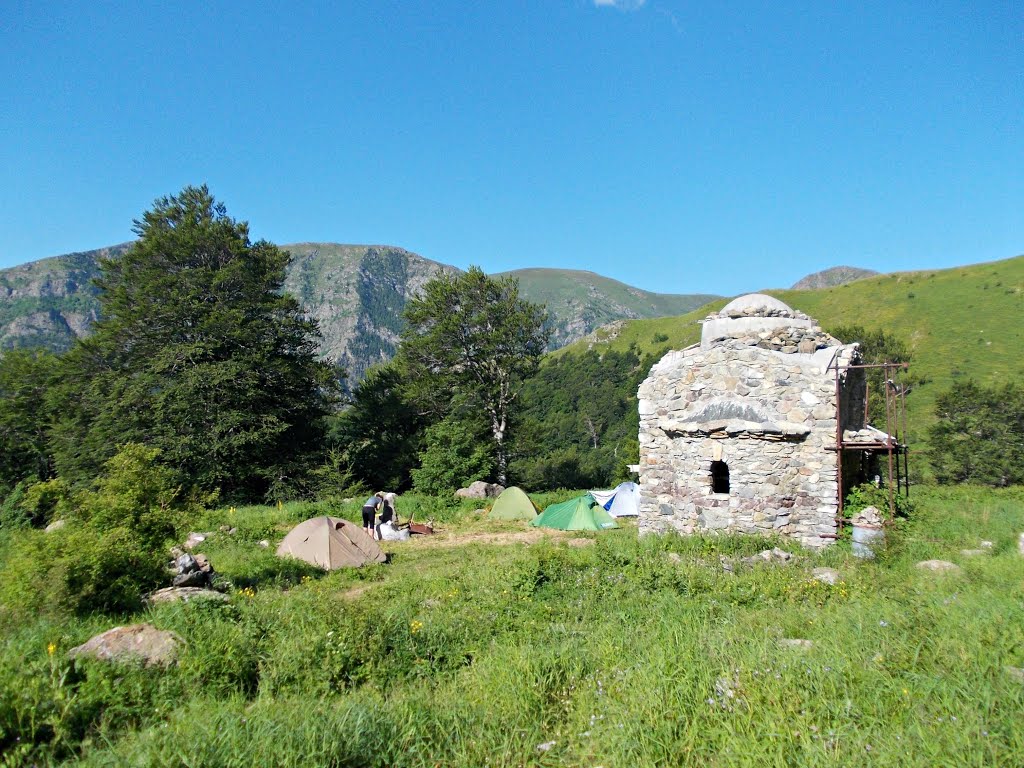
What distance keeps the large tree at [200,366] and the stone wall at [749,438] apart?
1632 cm

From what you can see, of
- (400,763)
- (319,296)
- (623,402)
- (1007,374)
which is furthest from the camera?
(319,296)

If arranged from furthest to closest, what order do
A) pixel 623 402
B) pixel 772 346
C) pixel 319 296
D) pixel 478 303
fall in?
pixel 319 296 < pixel 623 402 < pixel 478 303 < pixel 772 346

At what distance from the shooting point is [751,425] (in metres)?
11.6

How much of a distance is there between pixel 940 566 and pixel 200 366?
23456 mm

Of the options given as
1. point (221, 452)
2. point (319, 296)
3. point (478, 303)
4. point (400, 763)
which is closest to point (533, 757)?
point (400, 763)

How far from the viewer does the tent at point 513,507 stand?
19125 mm

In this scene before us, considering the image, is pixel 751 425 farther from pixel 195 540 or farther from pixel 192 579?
pixel 195 540

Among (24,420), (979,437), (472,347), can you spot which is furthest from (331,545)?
(979,437)

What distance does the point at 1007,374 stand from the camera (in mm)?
47500

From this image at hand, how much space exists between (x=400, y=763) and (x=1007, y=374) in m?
60.4

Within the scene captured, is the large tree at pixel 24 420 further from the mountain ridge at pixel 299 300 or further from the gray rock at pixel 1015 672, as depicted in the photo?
the mountain ridge at pixel 299 300

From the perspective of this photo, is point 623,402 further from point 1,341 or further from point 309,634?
point 1,341

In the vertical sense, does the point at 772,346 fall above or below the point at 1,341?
below

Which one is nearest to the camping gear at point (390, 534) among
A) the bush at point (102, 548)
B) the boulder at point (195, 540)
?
the boulder at point (195, 540)
